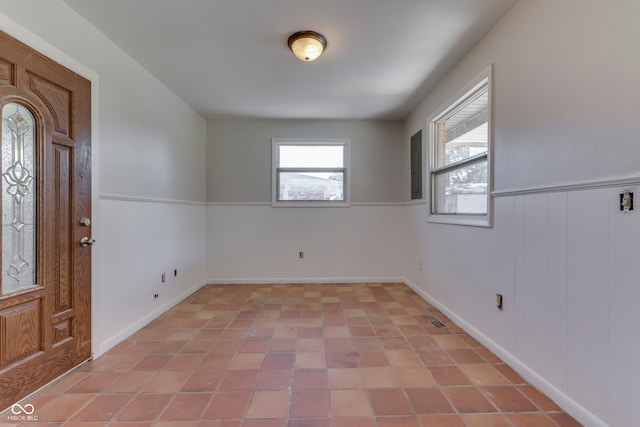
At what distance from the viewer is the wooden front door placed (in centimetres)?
148

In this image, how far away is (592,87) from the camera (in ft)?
4.39

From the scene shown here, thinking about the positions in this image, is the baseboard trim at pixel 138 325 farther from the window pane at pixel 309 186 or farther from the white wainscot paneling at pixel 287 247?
the window pane at pixel 309 186

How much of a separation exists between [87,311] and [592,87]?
3.28 metres

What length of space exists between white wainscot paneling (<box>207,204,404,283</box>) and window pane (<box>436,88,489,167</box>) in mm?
1586

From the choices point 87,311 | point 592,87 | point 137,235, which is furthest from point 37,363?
point 592,87

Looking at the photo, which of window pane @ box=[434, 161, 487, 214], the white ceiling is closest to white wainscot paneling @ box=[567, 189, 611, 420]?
window pane @ box=[434, 161, 487, 214]

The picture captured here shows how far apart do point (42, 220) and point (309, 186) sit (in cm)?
300

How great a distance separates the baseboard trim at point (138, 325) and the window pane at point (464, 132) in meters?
3.35

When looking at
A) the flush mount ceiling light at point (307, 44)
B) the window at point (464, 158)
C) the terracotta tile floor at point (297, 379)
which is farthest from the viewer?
the window at point (464, 158)

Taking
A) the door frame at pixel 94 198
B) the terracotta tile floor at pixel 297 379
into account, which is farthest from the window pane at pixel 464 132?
the door frame at pixel 94 198

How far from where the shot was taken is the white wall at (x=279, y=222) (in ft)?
13.6

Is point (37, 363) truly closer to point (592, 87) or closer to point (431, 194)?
point (592, 87)

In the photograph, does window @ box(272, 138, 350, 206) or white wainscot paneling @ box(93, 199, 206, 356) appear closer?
white wainscot paneling @ box(93, 199, 206, 356)

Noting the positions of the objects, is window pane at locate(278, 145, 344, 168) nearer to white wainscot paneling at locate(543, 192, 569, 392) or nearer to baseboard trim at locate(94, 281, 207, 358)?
baseboard trim at locate(94, 281, 207, 358)
